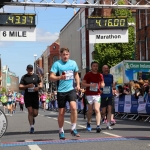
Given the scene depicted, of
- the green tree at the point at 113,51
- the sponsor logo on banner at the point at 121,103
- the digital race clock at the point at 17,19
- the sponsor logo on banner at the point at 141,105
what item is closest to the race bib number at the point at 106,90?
the digital race clock at the point at 17,19

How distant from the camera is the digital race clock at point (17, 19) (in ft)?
51.7

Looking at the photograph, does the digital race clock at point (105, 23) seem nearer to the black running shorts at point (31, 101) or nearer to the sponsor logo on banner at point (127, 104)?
the black running shorts at point (31, 101)

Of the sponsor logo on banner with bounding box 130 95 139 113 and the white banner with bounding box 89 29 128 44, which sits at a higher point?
the white banner with bounding box 89 29 128 44

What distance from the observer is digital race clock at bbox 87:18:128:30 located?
1722 centimetres

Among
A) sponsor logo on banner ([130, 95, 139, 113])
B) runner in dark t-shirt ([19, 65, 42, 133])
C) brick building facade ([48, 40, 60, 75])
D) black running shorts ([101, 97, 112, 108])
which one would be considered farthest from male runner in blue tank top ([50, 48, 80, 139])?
brick building facade ([48, 40, 60, 75])

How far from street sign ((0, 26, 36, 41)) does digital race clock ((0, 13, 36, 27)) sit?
160 millimetres

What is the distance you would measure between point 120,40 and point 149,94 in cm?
274

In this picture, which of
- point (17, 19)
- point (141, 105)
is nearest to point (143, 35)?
point (141, 105)

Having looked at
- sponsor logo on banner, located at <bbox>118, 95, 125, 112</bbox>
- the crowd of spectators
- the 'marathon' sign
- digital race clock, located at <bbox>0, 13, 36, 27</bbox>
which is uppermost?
digital race clock, located at <bbox>0, 13, 36, 27</bbox>

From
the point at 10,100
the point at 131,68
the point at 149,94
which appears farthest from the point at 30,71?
the point at 10,100

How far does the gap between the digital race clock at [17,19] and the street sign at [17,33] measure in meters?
0.16

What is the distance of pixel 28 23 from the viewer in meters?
16.5

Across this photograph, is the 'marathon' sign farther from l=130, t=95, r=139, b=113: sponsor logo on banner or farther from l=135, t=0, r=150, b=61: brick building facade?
l=135, t=0, r=150, b=61: brick building facade

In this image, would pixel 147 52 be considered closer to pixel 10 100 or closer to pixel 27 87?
pixel 10 100
